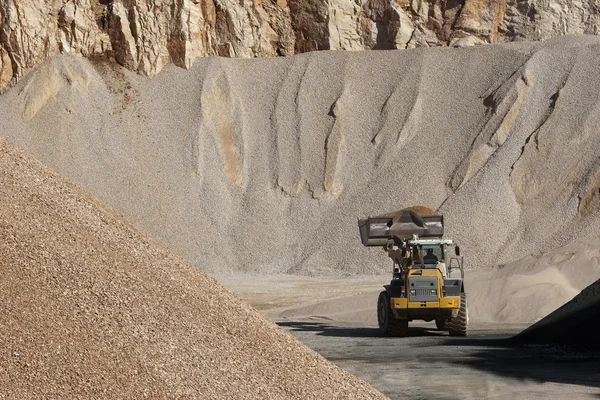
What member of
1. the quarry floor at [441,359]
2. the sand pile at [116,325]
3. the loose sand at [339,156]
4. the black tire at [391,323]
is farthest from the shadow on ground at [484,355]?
the sand pile at [116,325]

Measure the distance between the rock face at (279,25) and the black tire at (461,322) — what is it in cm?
3389

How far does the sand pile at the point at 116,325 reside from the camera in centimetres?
1017

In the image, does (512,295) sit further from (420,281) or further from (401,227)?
(420,281)

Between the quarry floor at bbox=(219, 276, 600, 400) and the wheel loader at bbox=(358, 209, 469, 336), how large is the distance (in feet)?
1.52

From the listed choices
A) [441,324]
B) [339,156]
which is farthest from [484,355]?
[339,156]

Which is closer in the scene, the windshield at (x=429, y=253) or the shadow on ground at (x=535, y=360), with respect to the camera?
the shadow on ground at (x=535, y=360)

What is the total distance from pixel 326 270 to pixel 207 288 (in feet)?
95.9

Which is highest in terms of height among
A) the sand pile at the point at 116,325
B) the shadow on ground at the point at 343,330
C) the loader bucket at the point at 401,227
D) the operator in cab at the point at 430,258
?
the loader bucket at the point at 401,227

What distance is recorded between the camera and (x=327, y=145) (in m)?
49.8

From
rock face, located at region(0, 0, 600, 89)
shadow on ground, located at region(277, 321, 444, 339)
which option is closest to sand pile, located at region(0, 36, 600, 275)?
rock face, located at region(0, 0, 600, 89)

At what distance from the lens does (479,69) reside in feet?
172

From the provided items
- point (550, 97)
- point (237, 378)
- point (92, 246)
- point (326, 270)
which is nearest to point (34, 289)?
point (92, 246)

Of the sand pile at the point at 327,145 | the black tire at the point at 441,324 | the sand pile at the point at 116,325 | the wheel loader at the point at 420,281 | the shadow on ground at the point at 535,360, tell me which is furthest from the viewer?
the sand pile at the point at 327,145

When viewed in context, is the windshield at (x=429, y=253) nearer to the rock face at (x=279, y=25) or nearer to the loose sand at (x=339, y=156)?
the loose sand at (x=339, y=156)
